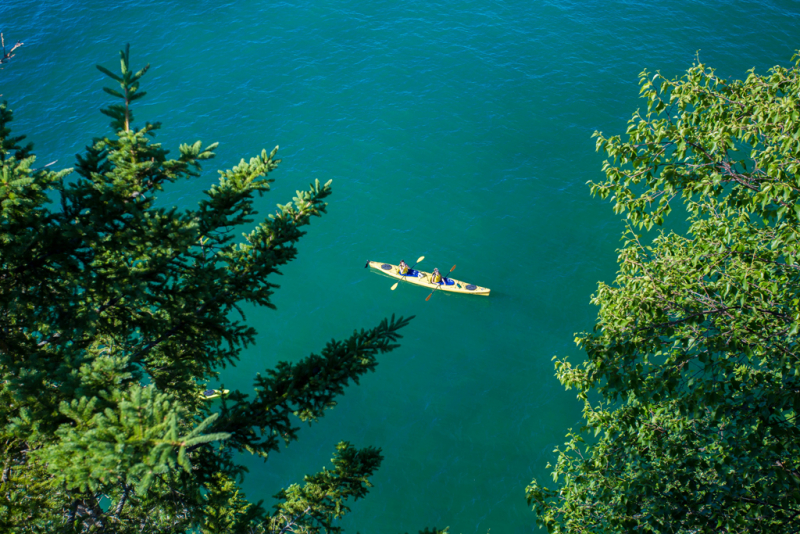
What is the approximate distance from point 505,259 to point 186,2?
1548 inches

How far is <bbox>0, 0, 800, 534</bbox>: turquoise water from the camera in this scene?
83.3 feet

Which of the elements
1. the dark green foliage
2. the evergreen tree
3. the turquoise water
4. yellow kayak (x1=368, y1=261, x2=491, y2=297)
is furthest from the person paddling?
the dark green foliage

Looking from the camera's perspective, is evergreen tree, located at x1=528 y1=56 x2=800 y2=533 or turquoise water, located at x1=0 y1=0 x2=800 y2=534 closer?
evergreen tree, located at x1=528 y1=56 x2=800 y2=533

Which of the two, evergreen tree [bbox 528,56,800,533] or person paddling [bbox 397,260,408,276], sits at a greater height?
person paddling [bbox 397,260,408,276]

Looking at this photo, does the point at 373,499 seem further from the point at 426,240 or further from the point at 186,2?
the point at 186,2

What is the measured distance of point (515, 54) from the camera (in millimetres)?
46531

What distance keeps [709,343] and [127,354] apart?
11.5 metres

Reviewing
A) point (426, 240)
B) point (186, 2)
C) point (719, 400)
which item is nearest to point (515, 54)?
point (426, 240)

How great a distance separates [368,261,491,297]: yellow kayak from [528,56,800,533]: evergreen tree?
1616 cm

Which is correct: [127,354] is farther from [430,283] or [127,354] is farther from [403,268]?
[430,283]

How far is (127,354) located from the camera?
36.4 ft

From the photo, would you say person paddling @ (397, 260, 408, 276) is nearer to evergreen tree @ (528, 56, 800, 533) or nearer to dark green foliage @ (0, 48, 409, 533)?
evergreen tree @ (528, 56, 800, 533)

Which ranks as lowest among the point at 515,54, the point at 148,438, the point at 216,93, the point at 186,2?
the point at 148,438

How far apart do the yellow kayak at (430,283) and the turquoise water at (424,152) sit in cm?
60
